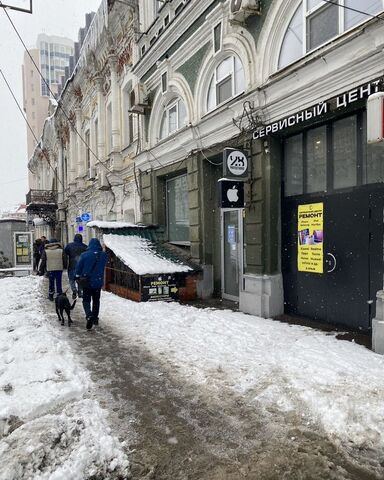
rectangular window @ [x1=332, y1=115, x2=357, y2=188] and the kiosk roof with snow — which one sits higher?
rectangular window @ [x1=332, y1=115, x2=357, y2=188]

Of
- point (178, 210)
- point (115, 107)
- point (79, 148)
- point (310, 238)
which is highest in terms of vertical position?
point (115, 107)

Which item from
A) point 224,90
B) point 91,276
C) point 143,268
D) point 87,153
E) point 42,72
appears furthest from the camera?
point 42,72

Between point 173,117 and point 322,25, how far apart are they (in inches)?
231

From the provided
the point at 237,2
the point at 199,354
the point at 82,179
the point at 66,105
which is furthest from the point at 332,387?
the point at 66,105

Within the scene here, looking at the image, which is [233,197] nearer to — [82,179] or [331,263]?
[331,263]

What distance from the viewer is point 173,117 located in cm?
1125

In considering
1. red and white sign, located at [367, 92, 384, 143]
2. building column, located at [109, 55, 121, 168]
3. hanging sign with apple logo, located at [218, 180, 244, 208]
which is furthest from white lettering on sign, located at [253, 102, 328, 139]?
building column, located at [109, 55, 121, 168]

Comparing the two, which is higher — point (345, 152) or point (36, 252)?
point (345, 152)

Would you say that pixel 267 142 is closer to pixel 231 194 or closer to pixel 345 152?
pixel 231 194

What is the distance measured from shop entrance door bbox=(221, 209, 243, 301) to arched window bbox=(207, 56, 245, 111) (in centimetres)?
281

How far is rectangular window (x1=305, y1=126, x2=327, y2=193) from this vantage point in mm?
6457

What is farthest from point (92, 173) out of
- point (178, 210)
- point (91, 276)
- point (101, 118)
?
point (91, 276)

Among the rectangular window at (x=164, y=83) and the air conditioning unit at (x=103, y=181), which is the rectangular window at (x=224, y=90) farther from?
the air conditioning unit at (x=103, y=181)

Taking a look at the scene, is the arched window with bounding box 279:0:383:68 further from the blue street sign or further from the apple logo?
the blue street sign
